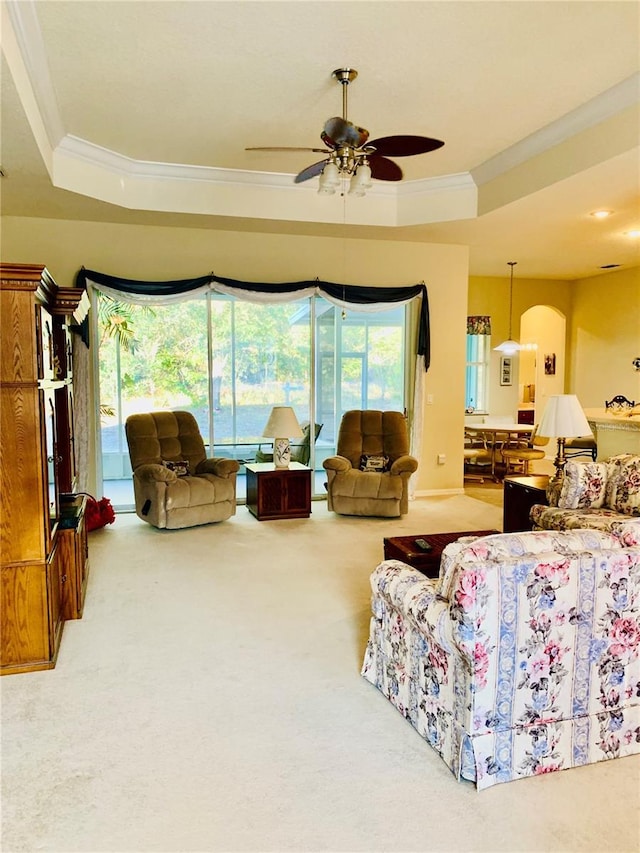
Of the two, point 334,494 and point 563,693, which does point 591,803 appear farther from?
point 334,494

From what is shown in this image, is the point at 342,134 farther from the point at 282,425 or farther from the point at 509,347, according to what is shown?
the point at 509,347

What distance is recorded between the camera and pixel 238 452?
675cm

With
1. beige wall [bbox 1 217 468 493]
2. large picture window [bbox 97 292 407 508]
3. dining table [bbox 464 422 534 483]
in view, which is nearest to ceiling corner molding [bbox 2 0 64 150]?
beige wall [bbox 1 217 468 493]

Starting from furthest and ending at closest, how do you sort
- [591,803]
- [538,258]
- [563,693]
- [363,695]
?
[538,258]
[363,695]
[563,693]
[591,803]

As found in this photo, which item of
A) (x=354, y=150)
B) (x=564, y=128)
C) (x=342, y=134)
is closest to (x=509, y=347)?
(x=564, y=128)

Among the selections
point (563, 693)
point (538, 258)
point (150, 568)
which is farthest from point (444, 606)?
point (538, 258)

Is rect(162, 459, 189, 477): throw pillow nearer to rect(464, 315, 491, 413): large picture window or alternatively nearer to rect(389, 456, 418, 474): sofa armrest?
rect(389, 456, 418, 474): sofa armrest

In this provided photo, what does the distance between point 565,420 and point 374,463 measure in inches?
88.3

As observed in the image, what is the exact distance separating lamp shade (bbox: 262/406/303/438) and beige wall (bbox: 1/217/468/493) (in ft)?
5.23

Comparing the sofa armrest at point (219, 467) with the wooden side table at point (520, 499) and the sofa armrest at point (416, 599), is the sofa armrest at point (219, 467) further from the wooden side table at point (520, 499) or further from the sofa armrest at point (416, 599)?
the sofa armrest at point (416, 599)

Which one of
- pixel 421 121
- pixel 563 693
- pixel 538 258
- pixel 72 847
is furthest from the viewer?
pixel 538 258

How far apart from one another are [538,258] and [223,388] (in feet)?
14.4

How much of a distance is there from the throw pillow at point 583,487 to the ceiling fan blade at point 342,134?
252 centimetres

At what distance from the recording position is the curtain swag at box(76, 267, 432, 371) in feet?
19.7
